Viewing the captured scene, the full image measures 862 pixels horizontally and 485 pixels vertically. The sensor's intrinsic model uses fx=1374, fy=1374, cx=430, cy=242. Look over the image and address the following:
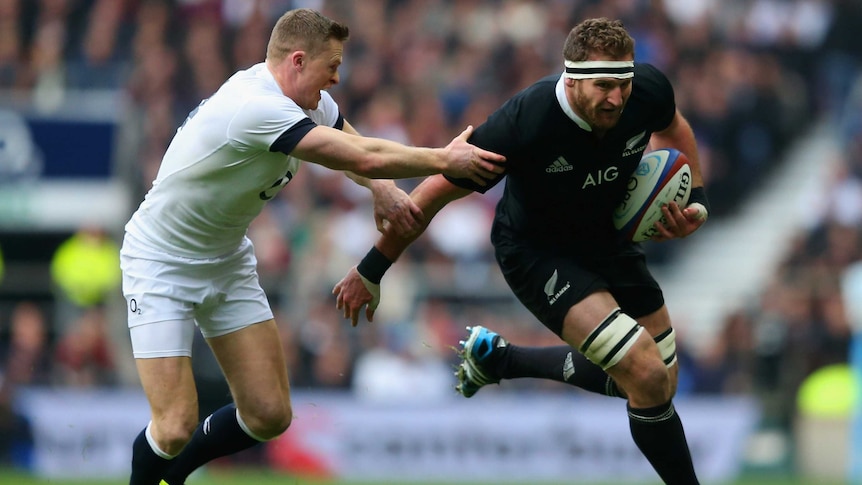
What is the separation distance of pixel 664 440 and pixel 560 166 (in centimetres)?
144

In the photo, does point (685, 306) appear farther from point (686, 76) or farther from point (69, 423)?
point (69, 423)

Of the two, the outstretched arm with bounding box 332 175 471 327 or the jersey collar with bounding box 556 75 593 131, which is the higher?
the jersey collar with bounding box 556 75 593 131

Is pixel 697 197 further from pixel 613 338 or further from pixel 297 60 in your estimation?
pixel 297 60

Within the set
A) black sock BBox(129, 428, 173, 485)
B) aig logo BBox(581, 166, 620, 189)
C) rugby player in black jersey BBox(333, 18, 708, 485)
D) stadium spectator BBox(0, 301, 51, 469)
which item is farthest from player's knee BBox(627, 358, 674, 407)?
stadium spectator BBox(0, 301, 51, 469)

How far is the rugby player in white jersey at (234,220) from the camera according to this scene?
6348 millimetres

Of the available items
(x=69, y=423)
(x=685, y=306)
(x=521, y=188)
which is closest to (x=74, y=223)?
(x=69, y=423)

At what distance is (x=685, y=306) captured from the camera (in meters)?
16.8

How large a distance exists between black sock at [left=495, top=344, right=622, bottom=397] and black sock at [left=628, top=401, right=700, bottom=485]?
0.59 metres

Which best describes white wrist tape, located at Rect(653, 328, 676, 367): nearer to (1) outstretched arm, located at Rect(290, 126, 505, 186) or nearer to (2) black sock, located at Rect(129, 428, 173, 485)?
(1) outstretched arm, located at Rect(290, 126, 505, 186)

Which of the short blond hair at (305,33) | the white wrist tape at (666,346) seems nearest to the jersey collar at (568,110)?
the short blond hair at (305,33)

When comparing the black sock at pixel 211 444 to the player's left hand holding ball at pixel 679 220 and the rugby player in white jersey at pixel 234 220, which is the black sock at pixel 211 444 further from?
the player's left hand holding ball at pixel 679 220

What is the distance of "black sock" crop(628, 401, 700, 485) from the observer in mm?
6734

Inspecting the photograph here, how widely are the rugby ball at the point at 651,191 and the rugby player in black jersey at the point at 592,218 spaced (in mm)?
61

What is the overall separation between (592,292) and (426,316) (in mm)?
7337
